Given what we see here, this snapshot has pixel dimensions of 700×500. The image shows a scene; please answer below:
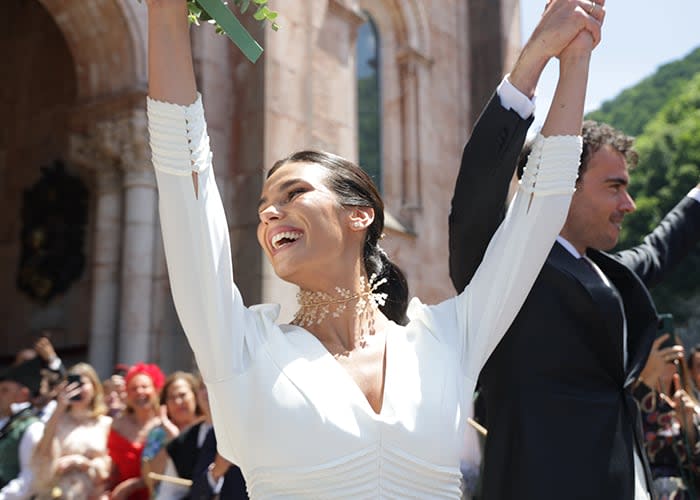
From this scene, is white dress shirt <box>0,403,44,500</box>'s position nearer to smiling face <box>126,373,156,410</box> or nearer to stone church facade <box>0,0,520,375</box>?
smiling face <box>126,373,156,410</box>

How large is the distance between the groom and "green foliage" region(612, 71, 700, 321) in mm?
29579

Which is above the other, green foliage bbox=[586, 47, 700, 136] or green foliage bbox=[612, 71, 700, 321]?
green foliage bbox=[586, 47, 700, 136]

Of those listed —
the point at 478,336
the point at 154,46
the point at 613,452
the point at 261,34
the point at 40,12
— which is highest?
the point at 40,12

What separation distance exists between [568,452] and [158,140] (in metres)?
1.31

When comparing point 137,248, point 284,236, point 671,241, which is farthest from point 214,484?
point 137,248

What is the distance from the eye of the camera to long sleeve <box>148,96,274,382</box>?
151cm

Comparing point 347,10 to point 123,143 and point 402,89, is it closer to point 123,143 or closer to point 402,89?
point 402,89

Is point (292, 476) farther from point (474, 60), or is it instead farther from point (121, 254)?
point (474, 60)

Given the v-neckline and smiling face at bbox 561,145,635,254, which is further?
smiling face at bbox 561,145,635,254

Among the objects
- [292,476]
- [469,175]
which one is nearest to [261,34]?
[469,175]

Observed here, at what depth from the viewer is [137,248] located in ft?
26.7

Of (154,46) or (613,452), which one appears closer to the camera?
(154,46)

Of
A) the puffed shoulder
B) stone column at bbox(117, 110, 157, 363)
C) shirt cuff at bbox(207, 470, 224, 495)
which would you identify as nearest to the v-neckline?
the puffed shoulder

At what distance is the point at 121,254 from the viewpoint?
27.6 feet
